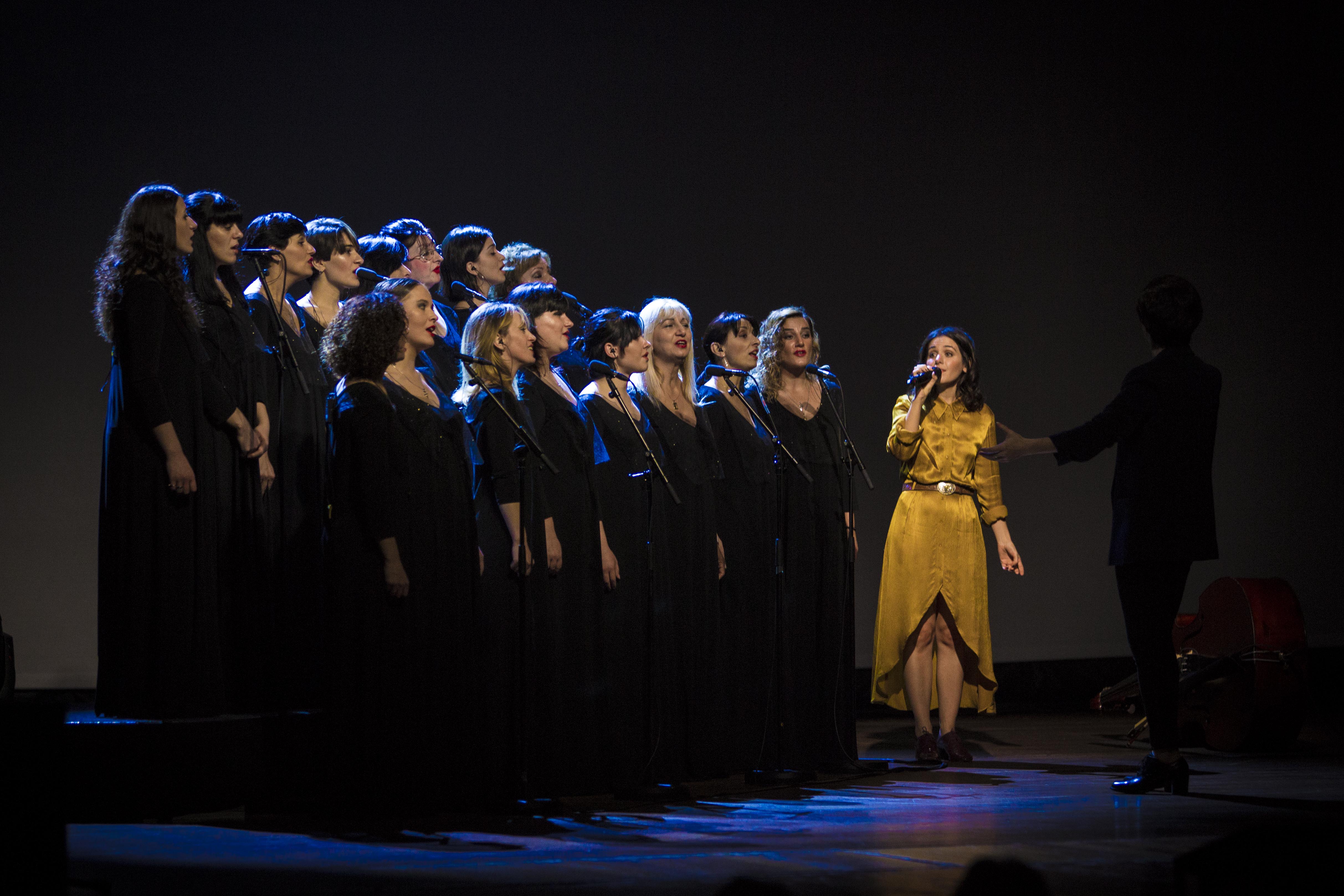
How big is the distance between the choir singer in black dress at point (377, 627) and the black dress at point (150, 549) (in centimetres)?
37

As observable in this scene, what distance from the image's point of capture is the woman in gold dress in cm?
480

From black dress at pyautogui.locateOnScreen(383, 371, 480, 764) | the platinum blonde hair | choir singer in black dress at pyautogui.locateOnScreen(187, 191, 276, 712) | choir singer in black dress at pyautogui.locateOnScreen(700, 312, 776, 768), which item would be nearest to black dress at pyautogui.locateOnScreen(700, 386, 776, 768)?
choir singer in black dress at pyautogui.locateOnScreen(700, 312, 776, 768)

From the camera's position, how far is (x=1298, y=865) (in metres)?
1.70

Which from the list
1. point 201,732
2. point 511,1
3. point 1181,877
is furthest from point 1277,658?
point 511,1

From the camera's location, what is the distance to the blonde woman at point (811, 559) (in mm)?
4641

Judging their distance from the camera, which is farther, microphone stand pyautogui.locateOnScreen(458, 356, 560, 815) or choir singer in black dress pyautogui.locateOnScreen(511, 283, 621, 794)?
choir singer in black dress pyautogui.locateOnScreen(511, 283, 621, 794)

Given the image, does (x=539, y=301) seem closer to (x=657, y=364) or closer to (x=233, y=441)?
(x=657, y=364)

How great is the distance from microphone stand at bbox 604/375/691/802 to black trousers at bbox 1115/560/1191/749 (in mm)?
1445

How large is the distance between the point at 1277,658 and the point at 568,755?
297 cm

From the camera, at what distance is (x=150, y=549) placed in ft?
11.4

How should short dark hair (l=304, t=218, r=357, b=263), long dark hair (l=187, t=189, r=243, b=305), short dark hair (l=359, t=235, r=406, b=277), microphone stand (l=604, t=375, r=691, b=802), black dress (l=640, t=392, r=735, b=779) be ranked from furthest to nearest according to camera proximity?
short dark hair (l=359, t=235, r=406, b=277) → black dress (l=640, t=392, r=735, b=779) → short dark hair (l=304, t=218, r=357, b=263) → microphone stand (l=604, t=375, r=691, b=802) → long dark hair (l=187, t=189, r=243, b=305)

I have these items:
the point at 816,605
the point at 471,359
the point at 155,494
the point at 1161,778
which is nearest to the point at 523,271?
the point at 471,359

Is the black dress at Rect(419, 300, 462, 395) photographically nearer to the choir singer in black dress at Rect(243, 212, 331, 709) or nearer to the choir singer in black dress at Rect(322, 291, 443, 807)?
the choir singer in black dress at Rect(243, 212, 331, 709)

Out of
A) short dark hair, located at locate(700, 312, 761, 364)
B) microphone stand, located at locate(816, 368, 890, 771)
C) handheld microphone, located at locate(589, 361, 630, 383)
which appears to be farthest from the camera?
short dark hair, located at locate(700, 312, 761, 364)
